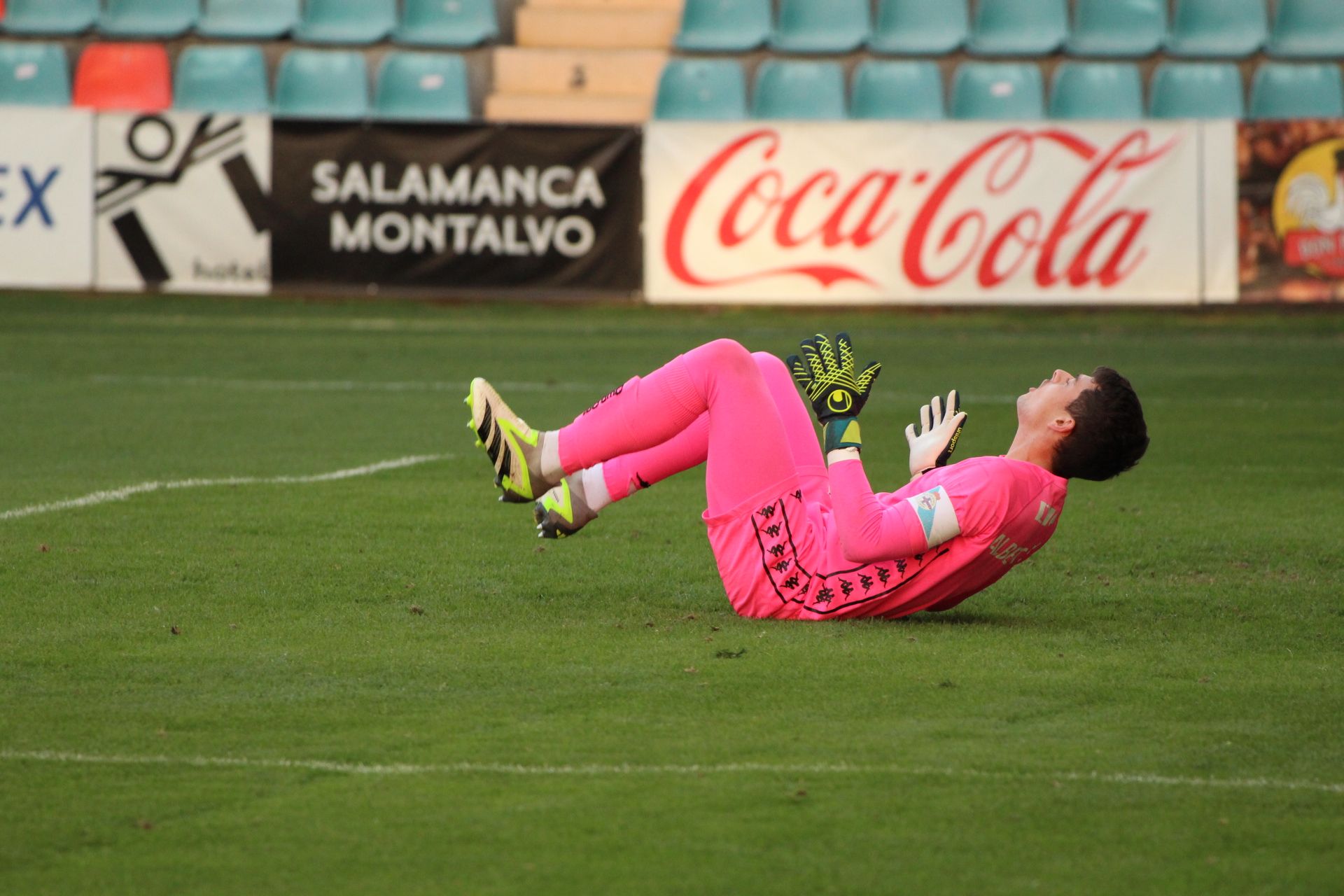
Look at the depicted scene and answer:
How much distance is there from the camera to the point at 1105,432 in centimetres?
484

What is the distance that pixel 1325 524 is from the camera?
706cm

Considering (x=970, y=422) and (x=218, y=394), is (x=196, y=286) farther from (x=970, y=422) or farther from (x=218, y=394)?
(x=970, y=422)

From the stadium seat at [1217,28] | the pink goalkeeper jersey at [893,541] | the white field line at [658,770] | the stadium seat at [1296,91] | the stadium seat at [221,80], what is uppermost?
the stadium seat at [1217,28]

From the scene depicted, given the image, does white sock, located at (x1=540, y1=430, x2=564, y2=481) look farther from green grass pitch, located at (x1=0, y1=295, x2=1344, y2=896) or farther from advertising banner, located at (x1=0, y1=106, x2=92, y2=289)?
advertising banner, located at (x1=0, y1=106, x2=92, y2=289)

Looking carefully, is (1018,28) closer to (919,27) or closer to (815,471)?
(919,27)

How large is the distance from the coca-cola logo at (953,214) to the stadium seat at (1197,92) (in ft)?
7.99

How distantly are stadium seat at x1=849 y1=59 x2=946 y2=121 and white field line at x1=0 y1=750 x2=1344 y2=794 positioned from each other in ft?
52.6

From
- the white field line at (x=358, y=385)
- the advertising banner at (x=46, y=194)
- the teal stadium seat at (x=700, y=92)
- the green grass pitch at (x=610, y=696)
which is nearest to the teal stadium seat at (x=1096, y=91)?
the teal stadium seat at (x=700, y=92)

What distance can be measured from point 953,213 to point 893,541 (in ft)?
41.0

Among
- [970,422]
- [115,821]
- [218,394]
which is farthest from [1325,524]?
[218,394]

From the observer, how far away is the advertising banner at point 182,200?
17312mm

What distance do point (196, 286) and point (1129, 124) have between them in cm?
883

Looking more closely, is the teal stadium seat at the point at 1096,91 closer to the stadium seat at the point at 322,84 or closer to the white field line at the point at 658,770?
the stadium seat at the point at 322,84

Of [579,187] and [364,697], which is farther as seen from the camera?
[579,187]
